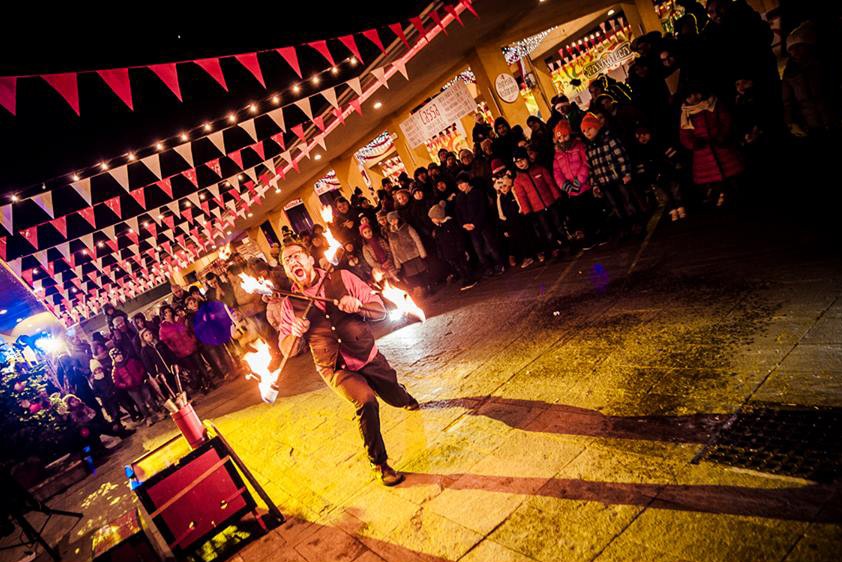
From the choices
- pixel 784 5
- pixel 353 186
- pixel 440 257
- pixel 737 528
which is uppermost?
pixel 353 186

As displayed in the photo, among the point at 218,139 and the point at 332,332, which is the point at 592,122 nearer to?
the point at 332,332

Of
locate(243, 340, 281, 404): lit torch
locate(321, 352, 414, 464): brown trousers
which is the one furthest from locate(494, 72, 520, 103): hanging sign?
locate(243, 340, 281, 404): lit torch

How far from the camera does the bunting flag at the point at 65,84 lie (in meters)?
4.70

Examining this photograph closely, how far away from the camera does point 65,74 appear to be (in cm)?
476

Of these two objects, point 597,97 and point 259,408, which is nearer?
point 597,97

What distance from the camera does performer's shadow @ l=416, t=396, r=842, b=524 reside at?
2.14 m

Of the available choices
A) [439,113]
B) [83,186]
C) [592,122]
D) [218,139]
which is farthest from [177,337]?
[592,122]

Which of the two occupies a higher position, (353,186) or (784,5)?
(353,186)

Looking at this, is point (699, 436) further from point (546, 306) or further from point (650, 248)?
point (650, 248)

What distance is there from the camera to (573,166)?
24.4 ft

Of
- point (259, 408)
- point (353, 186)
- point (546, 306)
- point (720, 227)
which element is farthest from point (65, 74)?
point (353, 186)

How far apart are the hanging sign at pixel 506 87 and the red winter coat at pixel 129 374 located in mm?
12978

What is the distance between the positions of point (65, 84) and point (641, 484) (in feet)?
22.4

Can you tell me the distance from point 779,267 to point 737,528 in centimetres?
339
